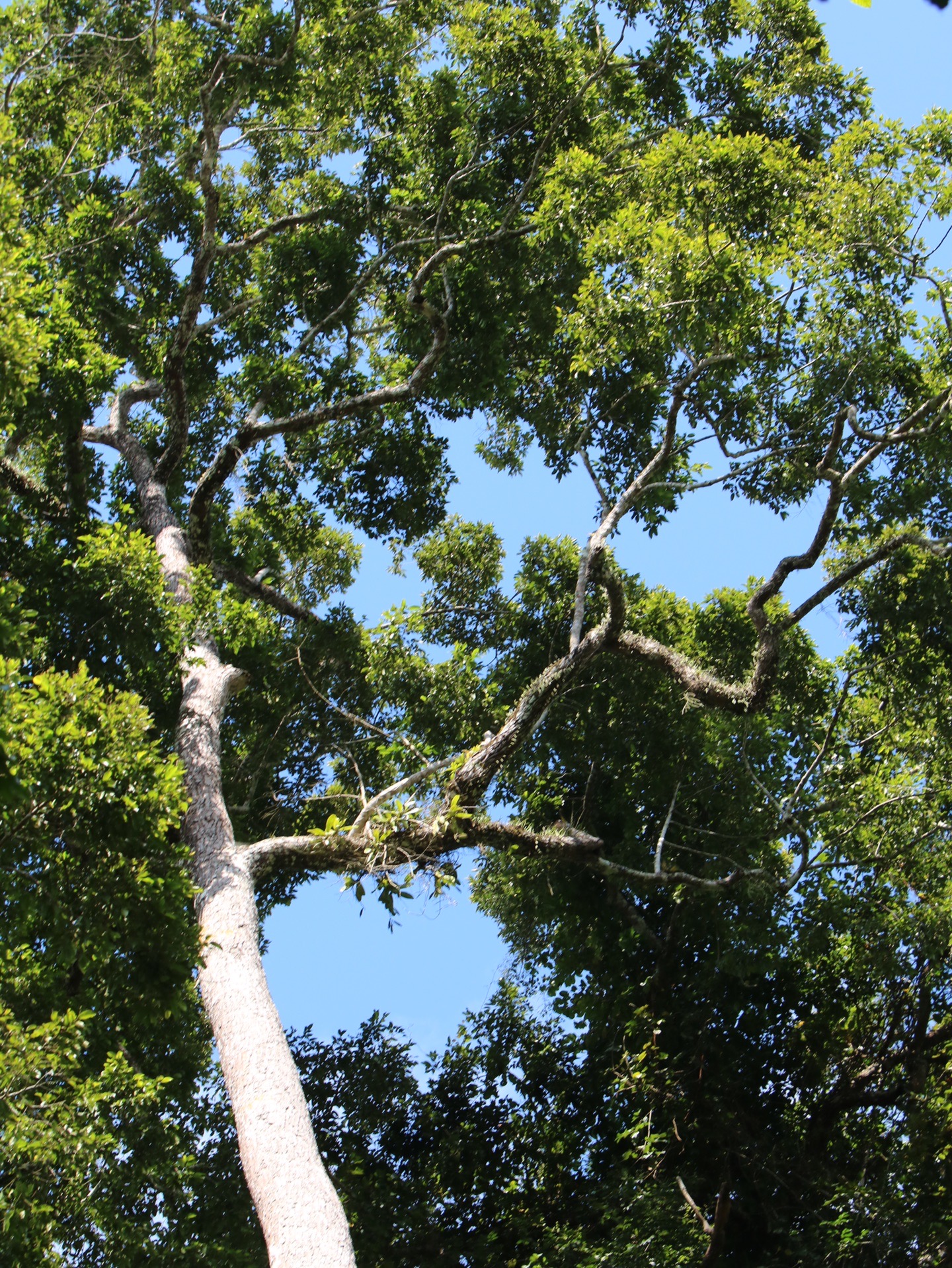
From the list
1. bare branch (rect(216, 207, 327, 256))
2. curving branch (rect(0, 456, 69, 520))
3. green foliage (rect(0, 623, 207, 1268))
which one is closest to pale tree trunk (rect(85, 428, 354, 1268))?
green foliage (rect(0, 623, 207, 1268))

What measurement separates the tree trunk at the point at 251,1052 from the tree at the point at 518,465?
0.21ft

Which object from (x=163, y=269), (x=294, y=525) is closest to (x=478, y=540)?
(x=294, y=525)

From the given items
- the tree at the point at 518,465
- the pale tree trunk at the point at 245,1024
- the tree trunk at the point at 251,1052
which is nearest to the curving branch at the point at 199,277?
the tree at the point at 518,465

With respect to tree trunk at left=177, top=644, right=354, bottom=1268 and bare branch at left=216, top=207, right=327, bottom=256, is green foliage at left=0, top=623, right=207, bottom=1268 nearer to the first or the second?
tree trunk at left=177, top=644, right=354, bottom=1268

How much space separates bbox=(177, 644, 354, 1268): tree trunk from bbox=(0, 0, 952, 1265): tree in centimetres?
6

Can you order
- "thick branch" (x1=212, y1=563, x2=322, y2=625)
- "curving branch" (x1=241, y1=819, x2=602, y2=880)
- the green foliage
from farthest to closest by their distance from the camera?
"thick branch" (x1=212, y1=563, x2=322, y2=625), "curving branch" (x1=241, y1=819, x2=602, y2=880), the green foliage

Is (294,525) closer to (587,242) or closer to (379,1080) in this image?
(587,242)

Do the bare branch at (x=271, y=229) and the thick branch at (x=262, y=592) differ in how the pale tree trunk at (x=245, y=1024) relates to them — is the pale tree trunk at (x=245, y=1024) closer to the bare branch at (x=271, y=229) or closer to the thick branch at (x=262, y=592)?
the thick branch at (x=262, y=592)

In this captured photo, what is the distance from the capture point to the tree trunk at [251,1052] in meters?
5.93

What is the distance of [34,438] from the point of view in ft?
37.1

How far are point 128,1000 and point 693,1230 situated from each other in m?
5.57

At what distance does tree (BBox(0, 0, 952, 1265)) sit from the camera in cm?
900

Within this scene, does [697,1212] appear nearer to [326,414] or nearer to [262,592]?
[262,592]

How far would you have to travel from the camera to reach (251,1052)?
665 centimetres
